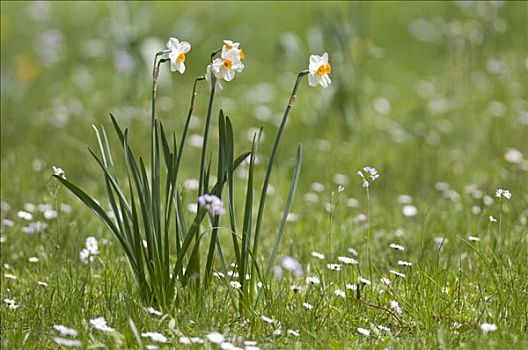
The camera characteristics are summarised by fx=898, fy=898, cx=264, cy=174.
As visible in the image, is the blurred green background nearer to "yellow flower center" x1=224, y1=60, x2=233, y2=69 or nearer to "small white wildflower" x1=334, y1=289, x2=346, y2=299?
"small white wildflower" x1=334, y1=289, x2=346, y2=299

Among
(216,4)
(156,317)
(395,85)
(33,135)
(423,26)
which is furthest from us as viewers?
(216,4)

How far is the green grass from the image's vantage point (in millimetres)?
2615

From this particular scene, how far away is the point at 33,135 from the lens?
5.09 meters

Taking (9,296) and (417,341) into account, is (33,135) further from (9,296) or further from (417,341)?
(417,341)

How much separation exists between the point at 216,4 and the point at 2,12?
6.48ft

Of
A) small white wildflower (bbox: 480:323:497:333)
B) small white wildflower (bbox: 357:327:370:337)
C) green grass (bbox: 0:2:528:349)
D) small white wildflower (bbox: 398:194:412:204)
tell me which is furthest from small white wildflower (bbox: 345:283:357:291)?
small white wildflower (bbox: 398:194:412:204)

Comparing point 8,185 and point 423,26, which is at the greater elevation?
point 423,26

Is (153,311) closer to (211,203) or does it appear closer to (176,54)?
(211,203)

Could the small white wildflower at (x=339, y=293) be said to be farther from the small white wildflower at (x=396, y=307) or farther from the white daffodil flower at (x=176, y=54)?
the white daffodil flower at (x=176, y=54)

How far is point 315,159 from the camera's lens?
187 inches

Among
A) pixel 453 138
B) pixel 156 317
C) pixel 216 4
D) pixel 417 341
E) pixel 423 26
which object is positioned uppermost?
pixel 216 4

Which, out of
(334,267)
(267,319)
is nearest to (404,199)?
(334,267)

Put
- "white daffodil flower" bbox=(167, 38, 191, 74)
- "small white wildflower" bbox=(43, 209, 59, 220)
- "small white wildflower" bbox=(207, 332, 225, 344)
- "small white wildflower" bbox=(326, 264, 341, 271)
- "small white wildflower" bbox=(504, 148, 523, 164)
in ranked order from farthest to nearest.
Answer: "small white wildflower" bbox=(504, 148, 523, 164), "small white wildflower" bbox=(43, 209, 59, 220), "small white wildflower" bbox=(326, 264, 341, 271), "white daffodil flower" bbox=(167, 38, 191, 74), "small white wildflower" bbox=(207, 332, 225, 344)

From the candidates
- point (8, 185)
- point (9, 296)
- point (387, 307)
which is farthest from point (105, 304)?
point (8, 185)
